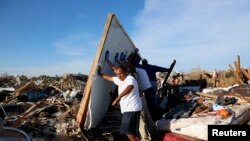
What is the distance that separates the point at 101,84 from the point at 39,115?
233cm

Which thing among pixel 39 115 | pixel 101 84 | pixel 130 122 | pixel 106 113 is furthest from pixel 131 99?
pixel 39 115

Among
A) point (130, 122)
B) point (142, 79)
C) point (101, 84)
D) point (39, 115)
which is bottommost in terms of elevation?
point (39, 115)

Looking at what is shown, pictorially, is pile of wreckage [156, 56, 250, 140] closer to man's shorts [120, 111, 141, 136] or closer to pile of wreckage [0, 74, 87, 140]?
man's shorts [120, 111, 141, 136]

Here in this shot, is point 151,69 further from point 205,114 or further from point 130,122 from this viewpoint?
point 130,122

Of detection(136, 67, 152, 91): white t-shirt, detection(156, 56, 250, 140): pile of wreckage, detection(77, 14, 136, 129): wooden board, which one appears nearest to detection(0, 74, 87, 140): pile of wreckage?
detection(77, 14, 136, 129): wooden board

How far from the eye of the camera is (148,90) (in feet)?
28.4

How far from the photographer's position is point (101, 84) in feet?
26.6

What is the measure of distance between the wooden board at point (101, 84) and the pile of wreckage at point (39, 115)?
1.39 ft

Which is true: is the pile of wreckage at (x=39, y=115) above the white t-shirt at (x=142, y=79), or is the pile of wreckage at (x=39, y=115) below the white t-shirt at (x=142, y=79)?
below

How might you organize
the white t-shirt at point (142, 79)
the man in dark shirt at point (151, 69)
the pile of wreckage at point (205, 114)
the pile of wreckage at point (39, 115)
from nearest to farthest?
1. the pile of wreckage at point (205, 114)
2. the pile of wreckage at point (39, 115)
3. the white t-shirt at point (142, 79)
4. the man in dark shirt at point (151, 69)

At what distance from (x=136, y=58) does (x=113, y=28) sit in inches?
46.4

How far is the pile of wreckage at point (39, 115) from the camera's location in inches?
301

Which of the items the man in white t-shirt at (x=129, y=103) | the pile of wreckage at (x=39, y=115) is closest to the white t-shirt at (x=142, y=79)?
the man in white t-shirt at (x=129, y=103)

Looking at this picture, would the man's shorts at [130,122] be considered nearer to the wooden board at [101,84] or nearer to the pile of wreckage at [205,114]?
the pile of wreckage at [205,114]
